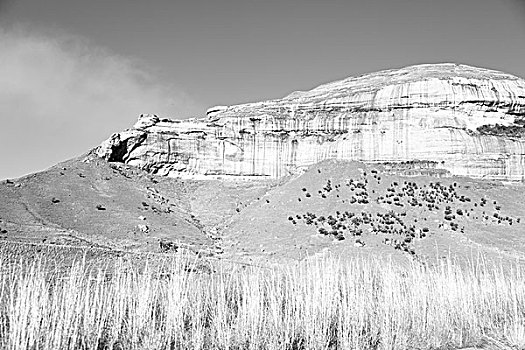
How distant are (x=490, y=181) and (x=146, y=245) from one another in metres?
32.6

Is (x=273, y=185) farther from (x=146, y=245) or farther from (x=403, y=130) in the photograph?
(x=146, y=245)

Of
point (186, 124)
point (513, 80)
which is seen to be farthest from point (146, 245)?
point (513, 80)

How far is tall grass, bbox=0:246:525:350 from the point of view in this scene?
9523mm

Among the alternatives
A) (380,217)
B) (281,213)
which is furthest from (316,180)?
(380,217)

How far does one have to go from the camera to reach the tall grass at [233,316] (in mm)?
9523

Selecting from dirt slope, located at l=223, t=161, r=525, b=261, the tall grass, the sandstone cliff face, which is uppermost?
the sandstone cliff face

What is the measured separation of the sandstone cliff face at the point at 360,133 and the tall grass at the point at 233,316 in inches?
1314

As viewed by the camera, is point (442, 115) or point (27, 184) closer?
point (27, 184)

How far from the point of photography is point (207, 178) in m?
50.0

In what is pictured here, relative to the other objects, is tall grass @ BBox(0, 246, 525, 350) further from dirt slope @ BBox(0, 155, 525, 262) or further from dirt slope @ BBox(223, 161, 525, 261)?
dirt slope @ BBox(223, 161, 525, 261)

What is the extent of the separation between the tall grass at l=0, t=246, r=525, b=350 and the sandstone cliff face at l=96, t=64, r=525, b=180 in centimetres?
3336

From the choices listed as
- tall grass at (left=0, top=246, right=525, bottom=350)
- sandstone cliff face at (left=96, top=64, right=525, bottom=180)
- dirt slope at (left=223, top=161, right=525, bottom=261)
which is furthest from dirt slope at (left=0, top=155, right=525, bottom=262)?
tall grass at (left=0, top=246, right=525, bottom=350)

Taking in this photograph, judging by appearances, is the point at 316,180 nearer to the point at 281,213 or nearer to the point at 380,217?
the point at 281,213

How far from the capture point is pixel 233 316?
455 inches
